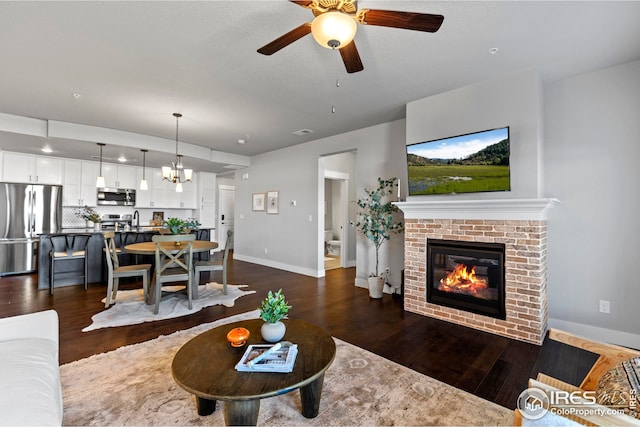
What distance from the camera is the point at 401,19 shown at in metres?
1.68

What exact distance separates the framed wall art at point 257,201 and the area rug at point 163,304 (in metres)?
2.45

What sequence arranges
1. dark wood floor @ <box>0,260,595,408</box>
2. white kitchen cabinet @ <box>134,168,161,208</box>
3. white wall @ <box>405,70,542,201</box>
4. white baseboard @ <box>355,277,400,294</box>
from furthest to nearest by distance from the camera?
white kitchen cabinet @ <box>134,168,161,208</box>
white baseboard @ <box>355,277,400,294</box>
white wall @ <box>405,70,542,201</box>
dark wood floor @ <box>0,260,595,408</box>

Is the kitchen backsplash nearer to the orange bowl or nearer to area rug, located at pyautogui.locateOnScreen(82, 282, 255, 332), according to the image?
area rug, located at pyautogui.locateOnScreen(82, 282, 255, 332)

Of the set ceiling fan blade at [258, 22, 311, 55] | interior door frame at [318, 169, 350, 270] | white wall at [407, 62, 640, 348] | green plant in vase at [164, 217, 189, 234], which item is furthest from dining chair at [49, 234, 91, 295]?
white wall at [407, 62, 640, 348]

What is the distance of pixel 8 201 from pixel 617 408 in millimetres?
8307

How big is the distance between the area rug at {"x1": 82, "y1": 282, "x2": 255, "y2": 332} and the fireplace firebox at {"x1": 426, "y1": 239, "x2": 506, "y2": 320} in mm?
2618

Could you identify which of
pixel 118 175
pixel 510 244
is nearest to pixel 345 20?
pixel 510 244

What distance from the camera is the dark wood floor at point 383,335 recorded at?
2.23 m

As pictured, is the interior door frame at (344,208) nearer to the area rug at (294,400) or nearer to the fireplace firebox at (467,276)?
the fireplace firebox at (467,276)

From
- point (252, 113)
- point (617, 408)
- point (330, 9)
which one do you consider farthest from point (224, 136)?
point (617, 408)

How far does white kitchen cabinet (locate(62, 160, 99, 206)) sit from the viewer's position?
20.9 ft

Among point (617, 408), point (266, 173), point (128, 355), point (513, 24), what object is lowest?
point (128, 355)

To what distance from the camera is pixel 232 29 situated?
7.35 feet

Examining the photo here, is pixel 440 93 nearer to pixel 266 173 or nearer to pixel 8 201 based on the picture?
pixel 266 173
